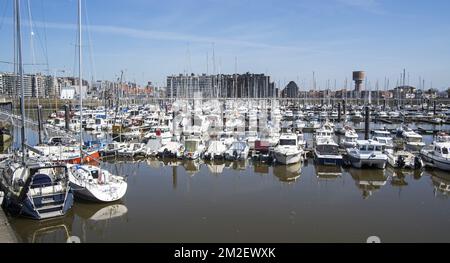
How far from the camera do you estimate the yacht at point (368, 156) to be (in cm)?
2303

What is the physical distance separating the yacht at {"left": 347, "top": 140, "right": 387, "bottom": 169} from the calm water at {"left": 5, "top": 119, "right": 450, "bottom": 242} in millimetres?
626

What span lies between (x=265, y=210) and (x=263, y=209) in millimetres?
152

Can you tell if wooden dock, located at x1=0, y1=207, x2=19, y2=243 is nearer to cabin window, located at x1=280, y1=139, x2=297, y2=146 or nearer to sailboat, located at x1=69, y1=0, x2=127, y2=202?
sailboat, located at x1=69, y1=0, x2=127, y2=202

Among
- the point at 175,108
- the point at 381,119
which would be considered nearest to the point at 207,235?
the point at 175,108

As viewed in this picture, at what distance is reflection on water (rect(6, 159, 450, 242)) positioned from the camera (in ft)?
42.3

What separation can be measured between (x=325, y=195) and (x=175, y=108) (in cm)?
4198

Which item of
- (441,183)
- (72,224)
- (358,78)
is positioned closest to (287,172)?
(441,183)

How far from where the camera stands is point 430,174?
22.5 metres

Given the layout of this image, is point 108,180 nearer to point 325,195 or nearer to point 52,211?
point 52,211

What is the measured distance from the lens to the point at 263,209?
1548 centimetres

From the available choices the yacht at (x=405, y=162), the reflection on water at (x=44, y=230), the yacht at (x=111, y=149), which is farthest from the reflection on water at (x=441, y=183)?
the yacht at (x=111, y=149)

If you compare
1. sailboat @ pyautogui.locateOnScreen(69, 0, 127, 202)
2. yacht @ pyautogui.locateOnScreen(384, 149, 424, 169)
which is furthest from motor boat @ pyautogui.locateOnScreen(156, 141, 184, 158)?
yacht @ pyautogui.locateOnScreen(384, 149, 424, 169)

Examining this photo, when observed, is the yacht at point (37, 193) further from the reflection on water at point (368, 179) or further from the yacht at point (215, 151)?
the reflection on water at point (368, 179)

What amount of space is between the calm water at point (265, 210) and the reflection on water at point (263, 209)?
1.5 inches
